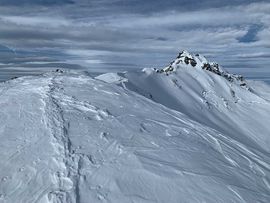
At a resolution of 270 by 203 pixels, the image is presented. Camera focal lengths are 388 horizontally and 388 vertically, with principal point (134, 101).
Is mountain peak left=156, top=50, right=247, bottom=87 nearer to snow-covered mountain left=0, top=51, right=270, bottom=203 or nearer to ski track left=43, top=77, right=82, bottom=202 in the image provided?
snow-covered mountain left=0, top=51, right=270, bottom=203

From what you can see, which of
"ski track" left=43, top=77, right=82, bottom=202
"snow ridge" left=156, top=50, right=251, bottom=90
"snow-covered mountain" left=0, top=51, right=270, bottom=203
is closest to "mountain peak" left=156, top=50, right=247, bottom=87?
"snow ridge" left=156, top=50, right=251, bottom=90

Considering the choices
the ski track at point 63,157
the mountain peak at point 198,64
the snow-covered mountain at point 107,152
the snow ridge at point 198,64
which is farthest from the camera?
the snow ridge at point 198,64

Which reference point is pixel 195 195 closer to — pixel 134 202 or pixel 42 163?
pixel 134 202

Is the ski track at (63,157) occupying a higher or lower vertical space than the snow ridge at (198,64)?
higher

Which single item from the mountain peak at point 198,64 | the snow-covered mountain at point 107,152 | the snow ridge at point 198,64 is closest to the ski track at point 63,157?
the snow-covered mountain at point 107,152

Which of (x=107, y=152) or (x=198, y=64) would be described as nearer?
(x=107, y=152)

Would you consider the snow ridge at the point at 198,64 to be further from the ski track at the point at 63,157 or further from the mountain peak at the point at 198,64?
the ski track at the point at 63,157

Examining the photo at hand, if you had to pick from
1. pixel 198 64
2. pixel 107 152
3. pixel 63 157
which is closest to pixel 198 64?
pixel 198 64

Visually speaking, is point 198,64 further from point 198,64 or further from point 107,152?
point 107,152
